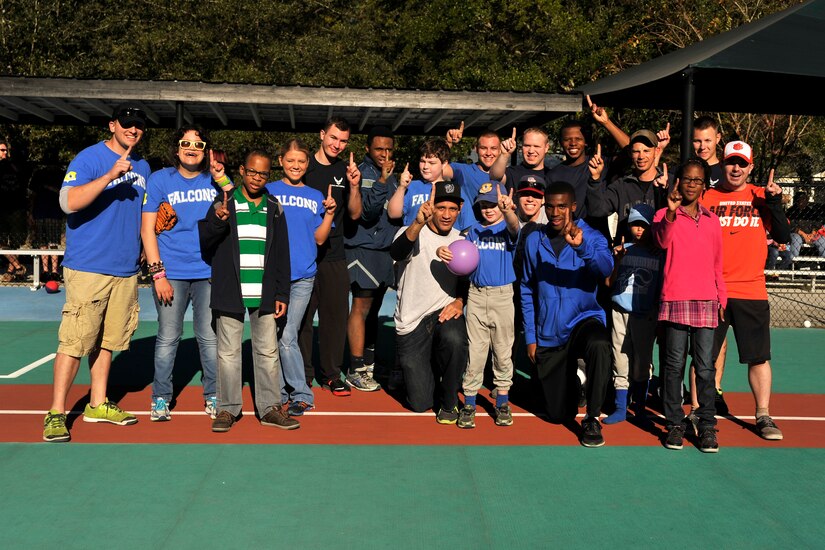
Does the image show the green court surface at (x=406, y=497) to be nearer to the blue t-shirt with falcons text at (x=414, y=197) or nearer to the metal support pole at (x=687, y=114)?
the blue t-shirt with falcons text at (x=414, y=197)

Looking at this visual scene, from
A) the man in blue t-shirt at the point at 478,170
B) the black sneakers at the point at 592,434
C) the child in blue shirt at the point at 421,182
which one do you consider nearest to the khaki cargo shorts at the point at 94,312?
the child in blue shirt at the point at 421,182

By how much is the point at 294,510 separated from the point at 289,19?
70.7 feet

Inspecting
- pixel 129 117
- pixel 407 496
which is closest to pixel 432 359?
pixel 407 496

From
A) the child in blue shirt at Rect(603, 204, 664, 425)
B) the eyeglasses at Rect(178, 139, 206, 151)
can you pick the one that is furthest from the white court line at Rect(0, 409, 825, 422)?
the eyeglasses at Rect(178, 139, 206, 151)

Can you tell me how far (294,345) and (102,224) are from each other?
173 cm

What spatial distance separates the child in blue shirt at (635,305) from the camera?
633 centimetres

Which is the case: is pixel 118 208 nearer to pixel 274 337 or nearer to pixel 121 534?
pixel 274 337

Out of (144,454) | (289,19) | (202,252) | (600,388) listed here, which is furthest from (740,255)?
(289,19)

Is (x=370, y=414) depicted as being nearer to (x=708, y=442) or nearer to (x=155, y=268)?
(x=155, y=268)

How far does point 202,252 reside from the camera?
6.22m

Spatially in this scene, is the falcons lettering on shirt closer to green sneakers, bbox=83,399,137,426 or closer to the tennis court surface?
the tennis court surface

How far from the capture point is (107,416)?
20.2 ft

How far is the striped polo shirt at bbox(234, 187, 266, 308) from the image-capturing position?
602cm

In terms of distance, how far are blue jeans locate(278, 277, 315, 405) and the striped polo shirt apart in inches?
20.3
